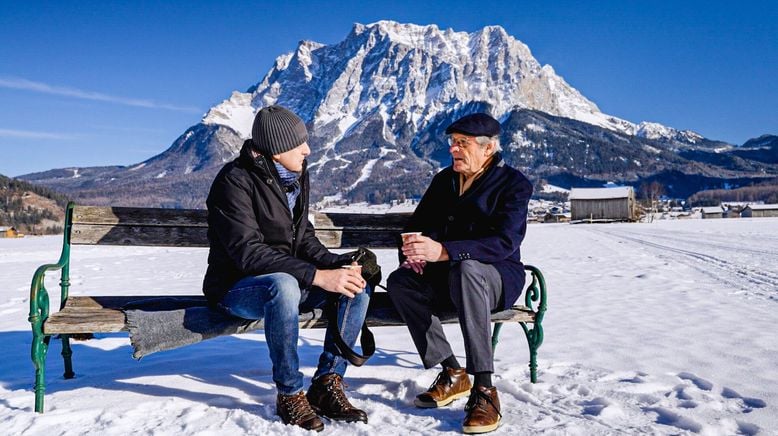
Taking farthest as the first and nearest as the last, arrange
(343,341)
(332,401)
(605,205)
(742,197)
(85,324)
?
(742,197) → (605,205) → (343,341) → (332,401) → (85,324)

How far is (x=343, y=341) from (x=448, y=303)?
847 millimetres

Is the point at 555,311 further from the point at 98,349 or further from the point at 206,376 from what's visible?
the point at 98,349

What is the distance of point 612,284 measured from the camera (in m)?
11.4

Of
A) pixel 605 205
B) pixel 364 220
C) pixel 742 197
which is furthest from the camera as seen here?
pixel 742 197

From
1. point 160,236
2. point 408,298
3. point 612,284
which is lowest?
point 612,284

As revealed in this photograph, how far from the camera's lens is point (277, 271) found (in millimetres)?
3832

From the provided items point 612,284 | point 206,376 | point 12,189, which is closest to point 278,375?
point 206,376

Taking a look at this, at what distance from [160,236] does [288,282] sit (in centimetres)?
192

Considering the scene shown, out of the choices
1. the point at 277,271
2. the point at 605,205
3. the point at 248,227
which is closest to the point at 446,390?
the point at 277,271

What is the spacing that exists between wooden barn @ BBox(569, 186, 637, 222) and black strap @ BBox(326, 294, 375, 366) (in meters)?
76.3

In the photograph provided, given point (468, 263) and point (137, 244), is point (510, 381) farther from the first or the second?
point (137, 244)

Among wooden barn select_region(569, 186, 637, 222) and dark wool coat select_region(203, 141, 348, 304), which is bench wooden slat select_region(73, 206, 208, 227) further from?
wooden barn select_region(569, 186, 637, 222)

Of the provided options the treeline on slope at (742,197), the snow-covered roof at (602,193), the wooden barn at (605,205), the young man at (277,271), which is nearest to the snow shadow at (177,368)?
the young man at (277,271)

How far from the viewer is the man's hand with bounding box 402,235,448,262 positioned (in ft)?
13.4
